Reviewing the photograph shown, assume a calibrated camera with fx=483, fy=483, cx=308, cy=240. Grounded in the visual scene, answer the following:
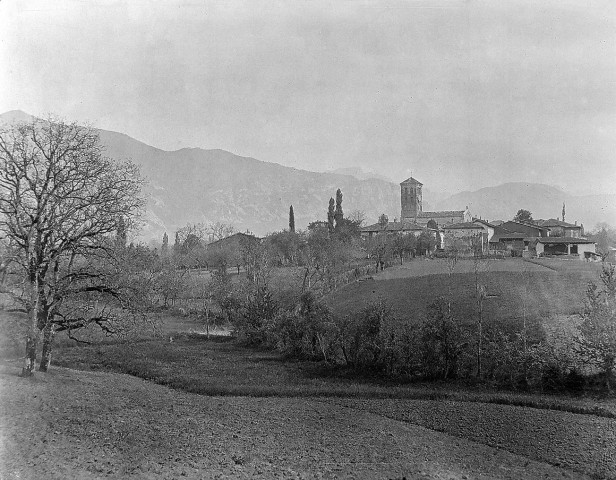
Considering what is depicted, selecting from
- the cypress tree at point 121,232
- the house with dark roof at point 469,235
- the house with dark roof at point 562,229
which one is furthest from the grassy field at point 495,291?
the house with dark roof at point 469,235

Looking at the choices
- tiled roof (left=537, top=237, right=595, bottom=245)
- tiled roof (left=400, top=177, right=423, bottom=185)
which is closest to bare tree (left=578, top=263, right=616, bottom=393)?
tiled roof (left=537, top=237, right=595, bottom=245)

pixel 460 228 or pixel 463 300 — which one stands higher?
pixel 460 228

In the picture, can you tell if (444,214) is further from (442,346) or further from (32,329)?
(32,329)

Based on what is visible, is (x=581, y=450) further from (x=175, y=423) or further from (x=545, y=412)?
(x=175, y=423)

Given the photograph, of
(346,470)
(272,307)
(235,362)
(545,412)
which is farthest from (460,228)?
(346,470)

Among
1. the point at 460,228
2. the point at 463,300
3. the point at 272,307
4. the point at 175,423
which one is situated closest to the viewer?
the point at 175,423

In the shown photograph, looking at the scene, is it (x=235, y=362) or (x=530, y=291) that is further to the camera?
(x=530, y=291)

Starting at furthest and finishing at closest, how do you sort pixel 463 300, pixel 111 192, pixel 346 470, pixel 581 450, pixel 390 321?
pixel 463 300 < pixel 390 321 < pixel 111 192 < pixel 581 450 < pixel 346 470

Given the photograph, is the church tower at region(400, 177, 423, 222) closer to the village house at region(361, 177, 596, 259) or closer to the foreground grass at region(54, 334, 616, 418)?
the village house at region(361, 177, 596, 259)

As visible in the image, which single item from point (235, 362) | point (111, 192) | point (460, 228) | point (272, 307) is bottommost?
point (235, 362)
